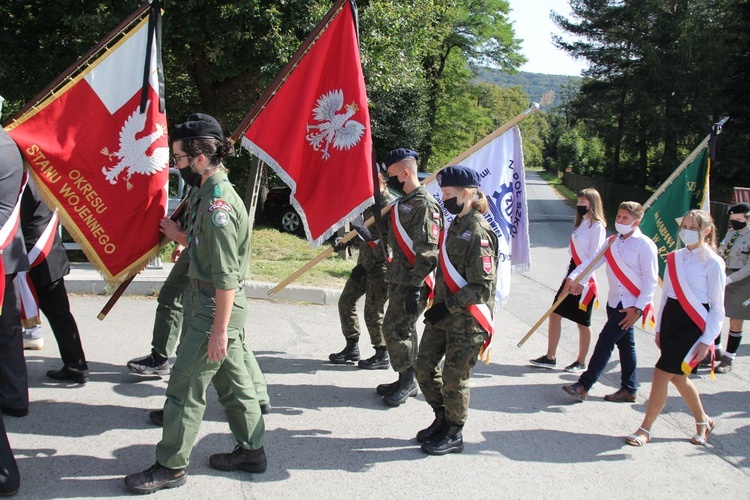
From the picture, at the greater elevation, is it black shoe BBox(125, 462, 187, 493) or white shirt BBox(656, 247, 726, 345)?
white shirt BBox(656, 247, 726, 345)

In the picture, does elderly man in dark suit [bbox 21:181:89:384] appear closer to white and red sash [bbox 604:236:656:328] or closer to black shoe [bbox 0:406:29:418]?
black shoe [bbox 0:406:29:418]

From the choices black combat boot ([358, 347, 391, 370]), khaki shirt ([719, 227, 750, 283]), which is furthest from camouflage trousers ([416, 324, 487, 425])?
khaki shirt ([719, 227, 750, 283])

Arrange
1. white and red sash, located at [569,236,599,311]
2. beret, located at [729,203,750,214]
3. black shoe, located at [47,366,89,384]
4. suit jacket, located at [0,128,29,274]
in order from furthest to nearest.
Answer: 1. beret, located at [729,203,750,214]
2. white and red sash, located at [569,236,599,311]
3. black shoe, located at [47,366,89,384]
4. suit jacket, located at [0,128,29,274]

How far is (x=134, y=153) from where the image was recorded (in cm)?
446

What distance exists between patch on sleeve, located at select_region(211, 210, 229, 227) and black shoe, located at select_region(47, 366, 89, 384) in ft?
8.06

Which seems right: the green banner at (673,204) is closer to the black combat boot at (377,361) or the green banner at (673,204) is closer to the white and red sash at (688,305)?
the white and red sash at (688,305)

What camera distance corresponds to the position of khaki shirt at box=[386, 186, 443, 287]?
15.6 feet

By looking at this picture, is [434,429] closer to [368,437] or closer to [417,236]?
[368,437]

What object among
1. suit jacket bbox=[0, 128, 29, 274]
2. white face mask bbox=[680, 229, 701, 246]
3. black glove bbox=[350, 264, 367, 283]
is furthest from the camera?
black glove bbox=[350, 264, 367, 283]

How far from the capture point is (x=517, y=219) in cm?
575

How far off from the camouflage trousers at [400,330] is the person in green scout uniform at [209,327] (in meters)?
1.49

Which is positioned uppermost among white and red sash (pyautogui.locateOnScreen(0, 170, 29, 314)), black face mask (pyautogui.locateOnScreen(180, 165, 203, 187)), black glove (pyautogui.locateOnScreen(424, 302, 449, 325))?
black face mask (pyautogui.locateOnScreen(180, 165, 203, 187))

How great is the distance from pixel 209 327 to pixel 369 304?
2392 mm

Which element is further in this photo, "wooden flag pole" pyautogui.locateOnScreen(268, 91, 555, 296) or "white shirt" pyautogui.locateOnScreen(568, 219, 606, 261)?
"white shirt" pyautogui.locateOnScreen(568, 219, 606, 261)
